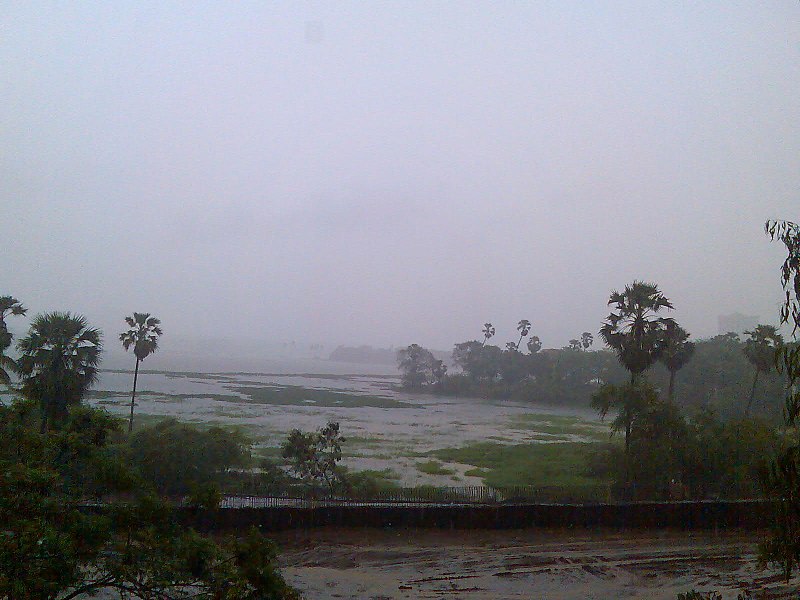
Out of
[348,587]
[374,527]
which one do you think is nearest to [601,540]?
[374,527]

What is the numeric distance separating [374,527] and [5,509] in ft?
37.4

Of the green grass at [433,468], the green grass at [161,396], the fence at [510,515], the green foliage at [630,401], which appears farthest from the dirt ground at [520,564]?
the green grass at [161,396]

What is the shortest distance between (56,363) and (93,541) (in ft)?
43.1

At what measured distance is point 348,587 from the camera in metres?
12.1

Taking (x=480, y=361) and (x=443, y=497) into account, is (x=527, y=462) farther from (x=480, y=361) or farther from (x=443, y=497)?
(x=480, y=361)

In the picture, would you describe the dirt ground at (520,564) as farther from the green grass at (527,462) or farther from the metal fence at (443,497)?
the green grass at (527,462)

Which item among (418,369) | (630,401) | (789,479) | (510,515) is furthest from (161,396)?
(789,479)

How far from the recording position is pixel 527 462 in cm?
2914

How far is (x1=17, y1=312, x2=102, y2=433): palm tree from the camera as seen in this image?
16312 mm

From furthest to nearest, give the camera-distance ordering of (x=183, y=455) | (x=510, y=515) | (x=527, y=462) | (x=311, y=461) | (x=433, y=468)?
1. (x=527, y=462)
2. (x=433, y=468)
3. (x=311, y=461)
4. (x=183, y=455)
5. (x=510, y=515)

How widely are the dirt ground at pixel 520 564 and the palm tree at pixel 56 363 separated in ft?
25.1

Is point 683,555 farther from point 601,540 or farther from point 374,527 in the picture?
point 374,527

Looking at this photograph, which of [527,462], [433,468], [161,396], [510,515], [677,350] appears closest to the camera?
[510,515]

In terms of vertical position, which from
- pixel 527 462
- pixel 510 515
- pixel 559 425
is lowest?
pixel 527 462
